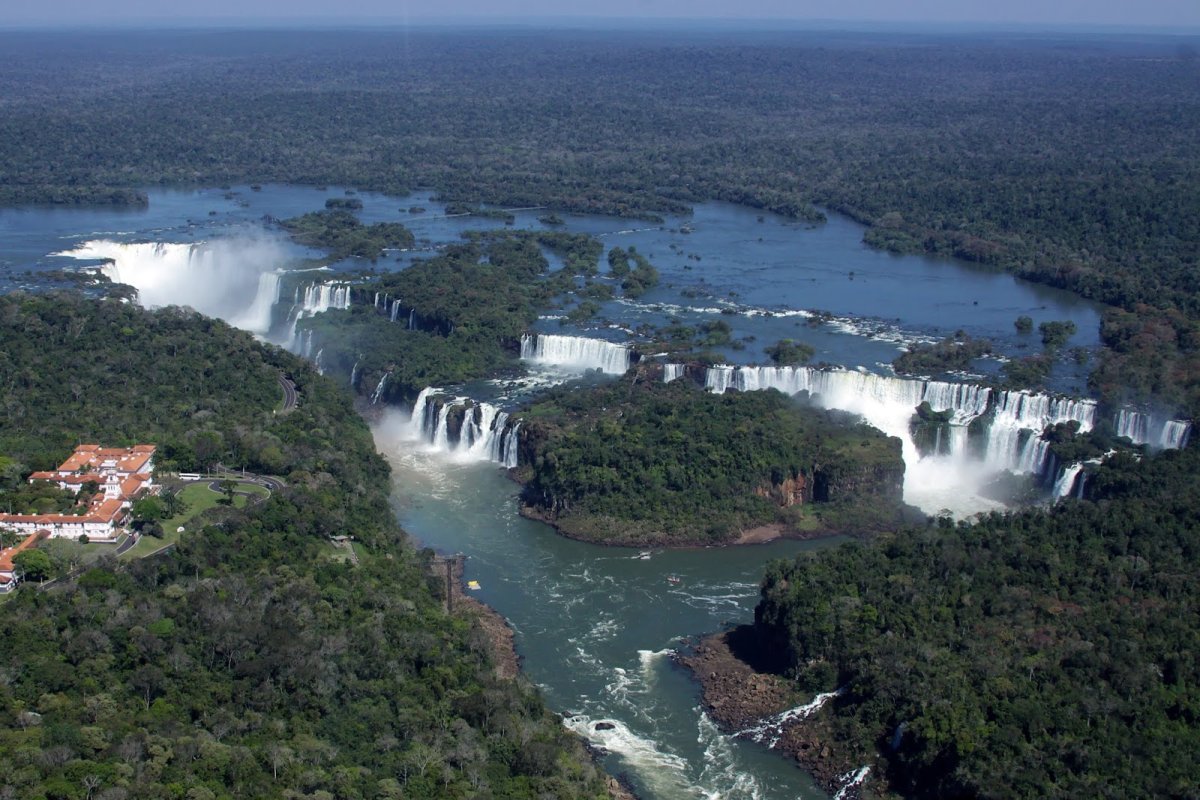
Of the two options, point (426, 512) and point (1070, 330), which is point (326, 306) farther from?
point (1070, 330)

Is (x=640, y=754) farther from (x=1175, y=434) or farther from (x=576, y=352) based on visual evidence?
(x=576, y=352)

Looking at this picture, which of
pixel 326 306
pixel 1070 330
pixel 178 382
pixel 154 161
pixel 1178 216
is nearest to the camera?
pixel 178 382

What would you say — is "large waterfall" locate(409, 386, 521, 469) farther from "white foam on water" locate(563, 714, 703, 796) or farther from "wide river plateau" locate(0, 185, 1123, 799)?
"white foam on water" locate(563, 714, 703, 796)

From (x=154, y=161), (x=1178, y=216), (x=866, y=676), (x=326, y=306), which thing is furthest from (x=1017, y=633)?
(x=154, y=161)

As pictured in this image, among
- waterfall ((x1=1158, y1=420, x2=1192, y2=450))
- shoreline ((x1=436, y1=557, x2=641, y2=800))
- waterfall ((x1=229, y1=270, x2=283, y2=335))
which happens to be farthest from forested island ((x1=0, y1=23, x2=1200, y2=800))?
waterfall ((x1=229, y1=270, x2=283, y2=335))

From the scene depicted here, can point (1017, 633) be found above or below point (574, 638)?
above

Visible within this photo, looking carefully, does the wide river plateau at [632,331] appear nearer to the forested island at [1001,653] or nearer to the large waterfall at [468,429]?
the large waterfall at [468,429]

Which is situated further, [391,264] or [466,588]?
[391,264]
